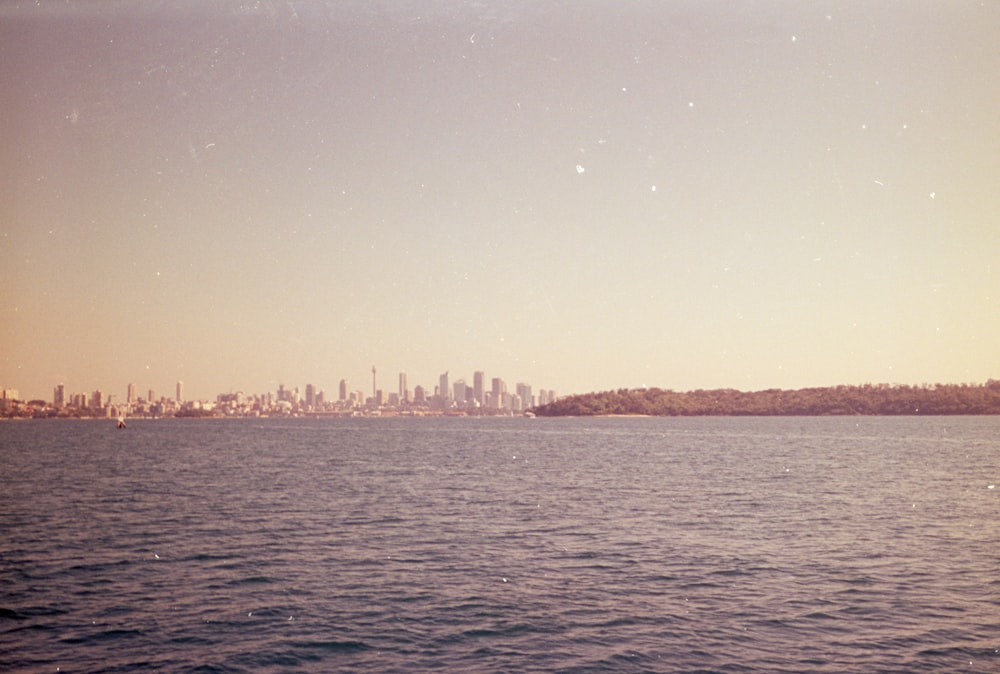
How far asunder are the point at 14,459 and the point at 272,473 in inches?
2123

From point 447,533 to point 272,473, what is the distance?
4492 cm

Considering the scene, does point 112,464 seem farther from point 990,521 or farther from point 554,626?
point 990,521

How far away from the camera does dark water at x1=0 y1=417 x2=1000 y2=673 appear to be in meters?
22.2

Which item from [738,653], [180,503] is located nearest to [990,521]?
[738,653]

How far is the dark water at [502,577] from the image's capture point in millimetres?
22234

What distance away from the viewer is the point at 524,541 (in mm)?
39031

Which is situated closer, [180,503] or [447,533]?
[447,533]

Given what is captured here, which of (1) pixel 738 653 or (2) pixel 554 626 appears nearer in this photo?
(1) pixel 738 653

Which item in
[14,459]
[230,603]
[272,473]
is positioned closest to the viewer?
[230,603]

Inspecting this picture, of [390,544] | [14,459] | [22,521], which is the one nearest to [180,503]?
[22,521]

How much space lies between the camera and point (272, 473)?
264ft

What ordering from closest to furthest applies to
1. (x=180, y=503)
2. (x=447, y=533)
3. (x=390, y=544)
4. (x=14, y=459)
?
(x=390, y=544) → (x=447, y=533) → (x=180, y=503) → (x=14, y=459)

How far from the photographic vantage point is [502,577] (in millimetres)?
31078

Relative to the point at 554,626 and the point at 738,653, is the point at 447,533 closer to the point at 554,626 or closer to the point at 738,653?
the point at 554,626
